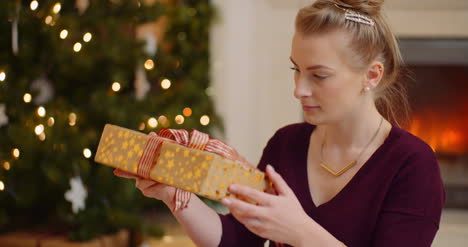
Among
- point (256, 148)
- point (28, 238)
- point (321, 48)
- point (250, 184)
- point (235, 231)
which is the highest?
point (321, 48)

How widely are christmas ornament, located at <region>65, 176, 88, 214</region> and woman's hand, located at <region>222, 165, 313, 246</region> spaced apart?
1.48m

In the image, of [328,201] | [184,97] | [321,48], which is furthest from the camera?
[184,97]

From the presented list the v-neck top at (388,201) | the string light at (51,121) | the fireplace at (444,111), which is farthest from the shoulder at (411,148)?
the fireplace at (444,111)

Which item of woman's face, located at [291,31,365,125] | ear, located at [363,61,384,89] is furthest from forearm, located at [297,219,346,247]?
ear, located at [363,61,384,89]

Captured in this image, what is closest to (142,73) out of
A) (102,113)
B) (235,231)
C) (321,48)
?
(102,113)

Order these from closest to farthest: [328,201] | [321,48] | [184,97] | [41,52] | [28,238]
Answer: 1. [321,48]
2. [328,201]
3. [41,52]
4. [28,238]
5. [184,97]

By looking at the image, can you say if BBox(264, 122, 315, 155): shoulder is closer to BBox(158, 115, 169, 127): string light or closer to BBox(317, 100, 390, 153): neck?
BBox(317, 100, 390, 153): neck

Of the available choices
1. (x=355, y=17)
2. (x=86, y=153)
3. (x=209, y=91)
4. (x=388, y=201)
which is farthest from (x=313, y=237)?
(x=209, y=91)

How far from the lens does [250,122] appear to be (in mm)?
2562

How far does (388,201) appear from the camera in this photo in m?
1.04

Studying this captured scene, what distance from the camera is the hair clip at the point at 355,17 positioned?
1.02 metres

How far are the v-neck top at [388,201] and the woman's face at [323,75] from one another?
0.16m

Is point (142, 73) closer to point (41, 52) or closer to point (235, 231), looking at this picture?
point (41, 52)

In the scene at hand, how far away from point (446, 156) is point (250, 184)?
1994 mm
